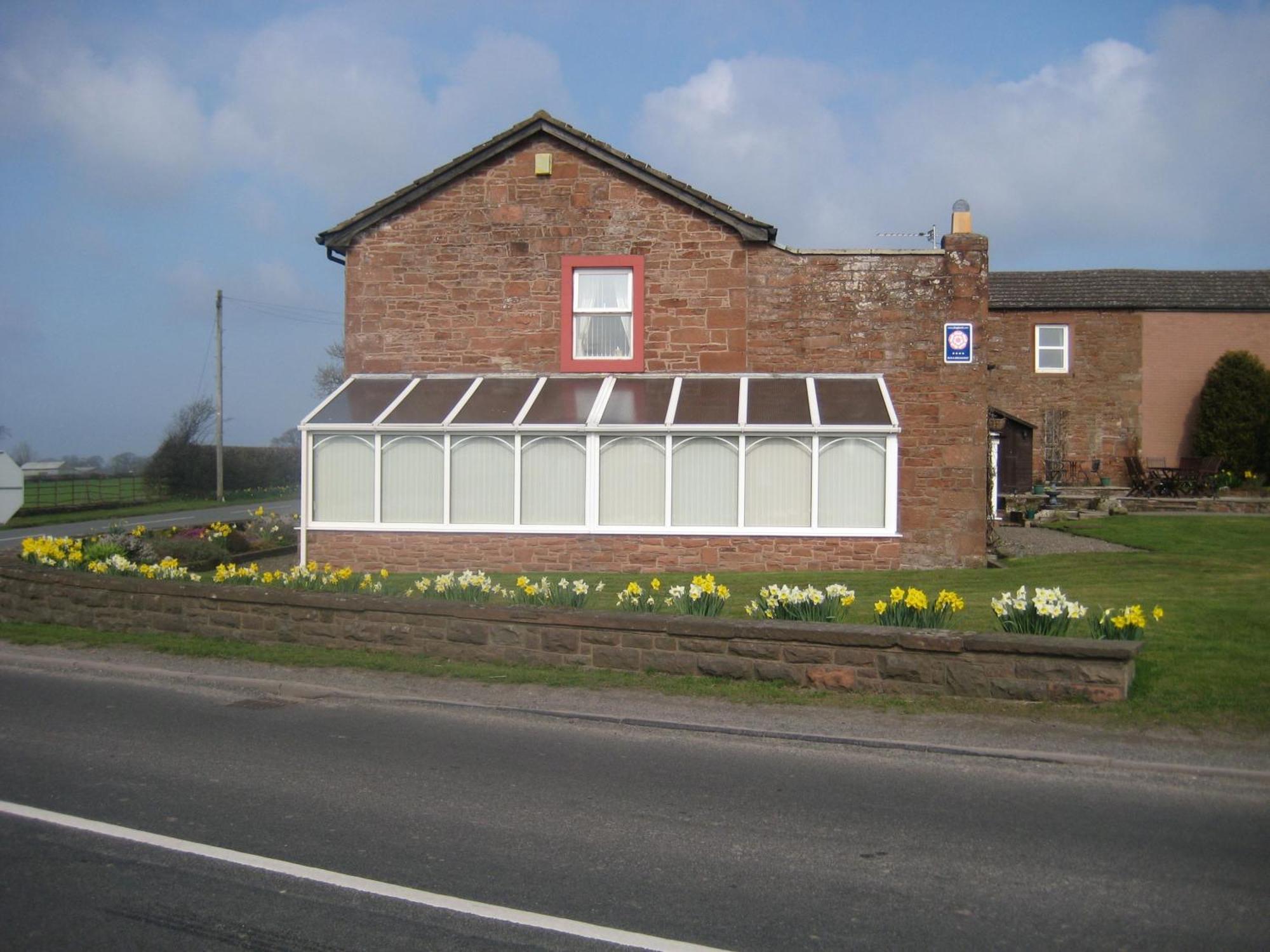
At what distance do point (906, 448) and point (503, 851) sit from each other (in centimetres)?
1500

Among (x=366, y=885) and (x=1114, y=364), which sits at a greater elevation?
(x=1114, y=364)

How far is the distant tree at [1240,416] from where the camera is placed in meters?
32.2

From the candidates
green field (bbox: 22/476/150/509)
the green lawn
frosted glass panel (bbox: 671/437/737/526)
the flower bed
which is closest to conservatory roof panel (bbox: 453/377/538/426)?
frosted glass panel (bbox: 671/437/737/526)

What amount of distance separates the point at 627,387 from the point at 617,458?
1.72 meters

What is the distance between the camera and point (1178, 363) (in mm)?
33750

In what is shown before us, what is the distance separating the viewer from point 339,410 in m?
20.6

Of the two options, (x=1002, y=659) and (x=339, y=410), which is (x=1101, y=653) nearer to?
(x=1002, y=659)

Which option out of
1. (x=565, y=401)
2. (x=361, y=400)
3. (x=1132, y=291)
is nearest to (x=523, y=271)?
(x=565, y=401)

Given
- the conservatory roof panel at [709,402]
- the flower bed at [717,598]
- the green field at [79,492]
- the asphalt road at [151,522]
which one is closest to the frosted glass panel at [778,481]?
the conservatory roof panel at [709,402]

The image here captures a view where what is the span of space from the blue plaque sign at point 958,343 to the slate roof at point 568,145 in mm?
3634

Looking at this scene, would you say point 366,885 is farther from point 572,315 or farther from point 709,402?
point 572,315

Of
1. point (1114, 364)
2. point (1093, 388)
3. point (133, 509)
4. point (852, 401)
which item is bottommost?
point (133, 509)

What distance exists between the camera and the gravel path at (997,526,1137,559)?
20578 millimetres

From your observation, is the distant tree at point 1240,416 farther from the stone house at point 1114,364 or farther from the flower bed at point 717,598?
the flower bed at point 717,598
